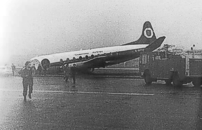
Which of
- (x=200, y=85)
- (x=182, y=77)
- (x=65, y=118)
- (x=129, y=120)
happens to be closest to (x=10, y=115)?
(x=65, y=118)

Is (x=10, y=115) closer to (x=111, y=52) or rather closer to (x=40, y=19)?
(x=40, y=19)

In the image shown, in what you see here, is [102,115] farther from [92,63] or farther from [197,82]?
[92,63]

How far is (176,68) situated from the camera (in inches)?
794

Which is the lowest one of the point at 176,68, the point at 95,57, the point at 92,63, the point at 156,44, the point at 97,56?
the point at 92,63

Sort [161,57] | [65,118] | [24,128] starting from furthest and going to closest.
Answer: [161,57] < [65,118] < [24,128]

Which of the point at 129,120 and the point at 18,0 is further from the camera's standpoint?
the point at 18,0

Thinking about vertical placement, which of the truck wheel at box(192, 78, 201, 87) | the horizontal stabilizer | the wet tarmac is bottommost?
→ the truck wheel at box(192, 78, 201, 87)

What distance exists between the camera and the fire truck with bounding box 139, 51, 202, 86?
64.9 feet

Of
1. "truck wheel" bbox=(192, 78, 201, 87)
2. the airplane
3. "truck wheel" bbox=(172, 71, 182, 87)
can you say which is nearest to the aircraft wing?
the airplane

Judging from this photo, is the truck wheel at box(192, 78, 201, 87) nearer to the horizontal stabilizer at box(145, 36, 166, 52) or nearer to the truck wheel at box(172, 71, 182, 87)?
the truck wheel at box(172, 71, 182, 87)

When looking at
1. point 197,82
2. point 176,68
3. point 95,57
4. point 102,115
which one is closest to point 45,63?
point 95,57

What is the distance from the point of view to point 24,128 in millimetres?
7762

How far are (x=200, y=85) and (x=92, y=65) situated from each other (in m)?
15.2

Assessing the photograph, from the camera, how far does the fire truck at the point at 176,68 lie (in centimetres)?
1978
